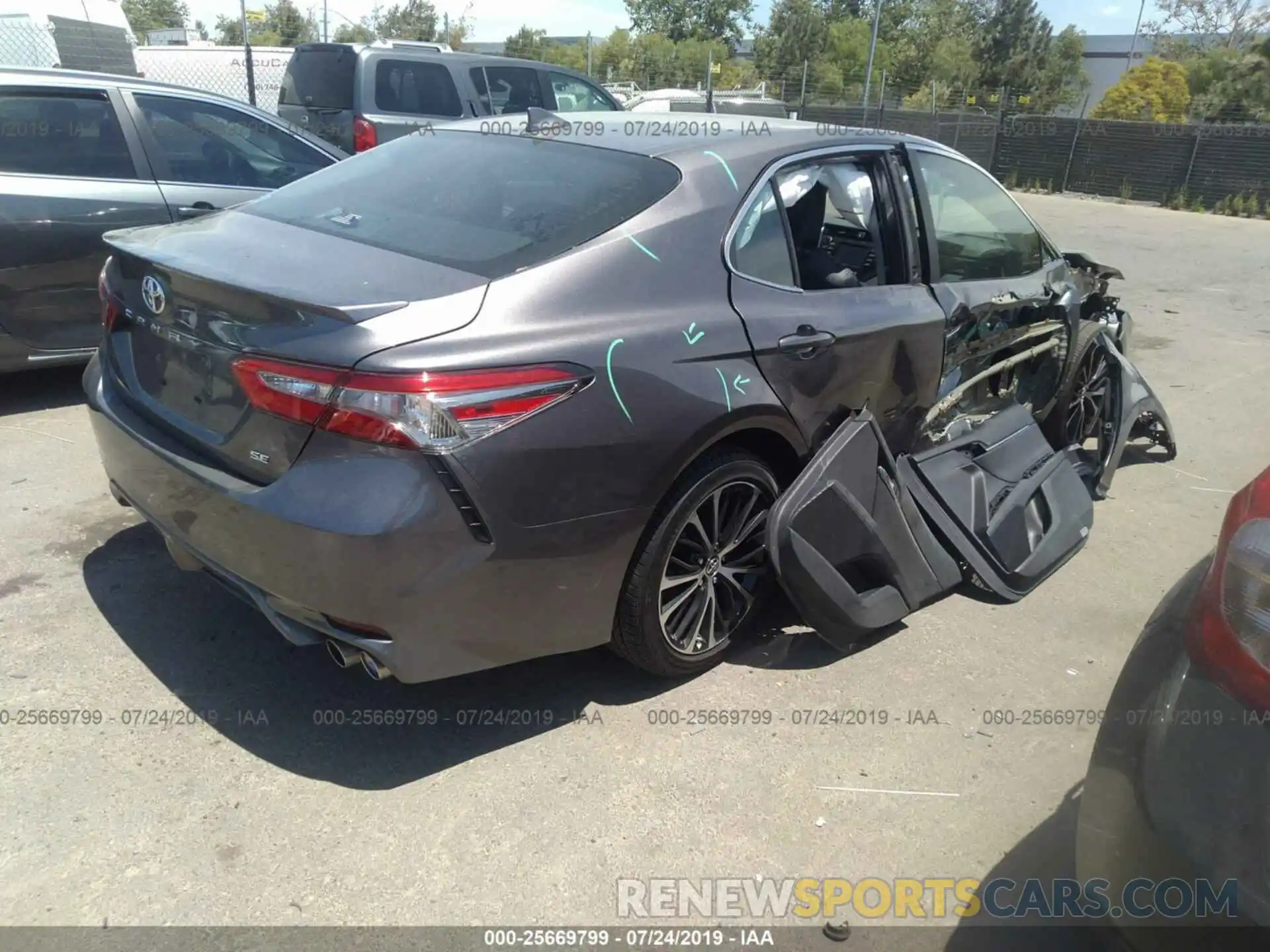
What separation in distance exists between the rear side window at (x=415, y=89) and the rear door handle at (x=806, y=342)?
25.4 feet

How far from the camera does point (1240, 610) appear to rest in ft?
5.68

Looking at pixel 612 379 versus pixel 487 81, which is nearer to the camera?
pixel 612 379

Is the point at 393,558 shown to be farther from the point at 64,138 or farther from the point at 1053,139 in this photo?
the point at 1053,139

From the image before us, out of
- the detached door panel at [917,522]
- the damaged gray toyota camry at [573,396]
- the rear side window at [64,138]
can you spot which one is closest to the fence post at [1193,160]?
the detached door panel at [917,522]

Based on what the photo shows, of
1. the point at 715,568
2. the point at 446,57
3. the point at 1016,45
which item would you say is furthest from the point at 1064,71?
the point at 715,568

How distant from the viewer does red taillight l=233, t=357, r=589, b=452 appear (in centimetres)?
240

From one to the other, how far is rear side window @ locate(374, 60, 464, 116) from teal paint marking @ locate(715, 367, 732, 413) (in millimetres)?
7971

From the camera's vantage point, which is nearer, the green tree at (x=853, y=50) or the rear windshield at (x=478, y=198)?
the rear windshield at (x=478, y=198)

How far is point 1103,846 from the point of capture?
1.87 metres

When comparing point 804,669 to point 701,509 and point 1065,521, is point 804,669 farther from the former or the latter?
point 1065,521

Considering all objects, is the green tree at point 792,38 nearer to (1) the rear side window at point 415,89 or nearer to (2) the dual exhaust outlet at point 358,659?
(1) the rear side window at point 415,89

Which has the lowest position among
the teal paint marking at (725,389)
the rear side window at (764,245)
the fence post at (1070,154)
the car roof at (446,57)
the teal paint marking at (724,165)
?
the fence post at (1070,154)

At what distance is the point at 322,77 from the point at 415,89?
1.00 m

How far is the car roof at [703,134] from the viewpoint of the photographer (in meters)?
3.39
